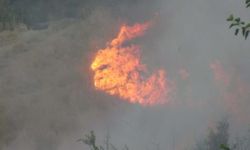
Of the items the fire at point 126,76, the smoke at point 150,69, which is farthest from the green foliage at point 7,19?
the fire at point 126,76

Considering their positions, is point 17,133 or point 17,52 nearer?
point 17,133

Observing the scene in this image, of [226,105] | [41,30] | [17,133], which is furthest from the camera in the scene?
[41,30]

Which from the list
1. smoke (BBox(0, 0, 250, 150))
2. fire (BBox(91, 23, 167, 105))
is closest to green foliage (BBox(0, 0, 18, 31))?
smoke (BBox(0, 0, 250, 150))

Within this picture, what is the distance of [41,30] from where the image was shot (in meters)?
81.1

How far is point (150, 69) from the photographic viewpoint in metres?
68.7

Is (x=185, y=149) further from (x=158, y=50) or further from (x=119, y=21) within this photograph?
(x=119, y=21)

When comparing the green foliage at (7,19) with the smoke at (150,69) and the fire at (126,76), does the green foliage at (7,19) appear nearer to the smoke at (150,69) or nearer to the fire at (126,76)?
the smoke at (150,69)

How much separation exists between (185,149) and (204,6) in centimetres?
1901

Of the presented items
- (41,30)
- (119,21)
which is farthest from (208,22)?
(41,30)

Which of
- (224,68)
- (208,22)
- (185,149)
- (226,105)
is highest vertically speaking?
(208,22)

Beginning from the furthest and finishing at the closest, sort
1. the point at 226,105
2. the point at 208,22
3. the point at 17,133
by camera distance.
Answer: the point at 208,22
the point at 226,105
the point at 17,133

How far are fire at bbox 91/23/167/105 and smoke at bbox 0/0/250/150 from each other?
0.94m

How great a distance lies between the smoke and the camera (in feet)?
205

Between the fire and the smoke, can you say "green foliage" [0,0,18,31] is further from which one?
the fire
